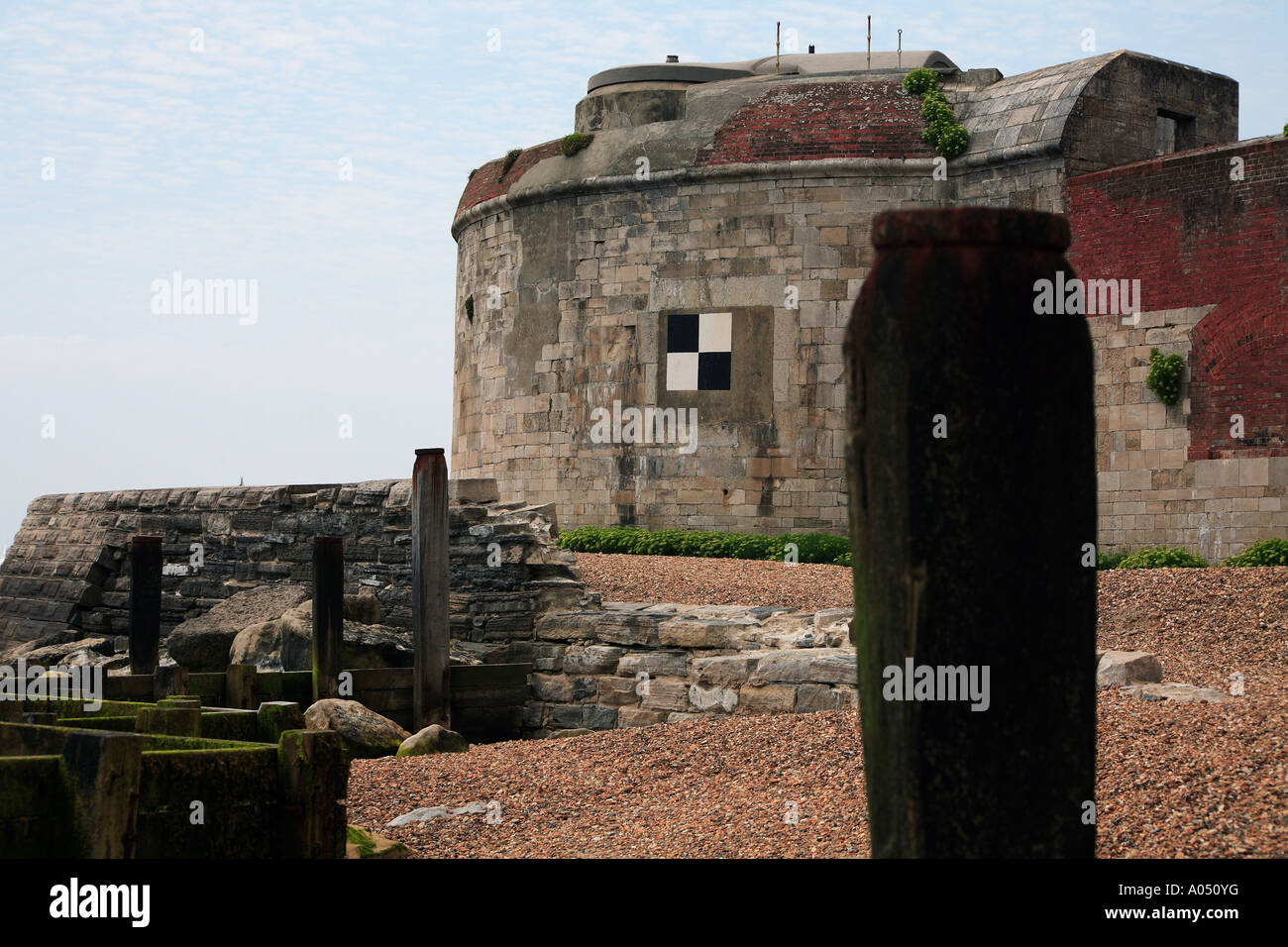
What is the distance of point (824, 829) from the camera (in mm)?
6195

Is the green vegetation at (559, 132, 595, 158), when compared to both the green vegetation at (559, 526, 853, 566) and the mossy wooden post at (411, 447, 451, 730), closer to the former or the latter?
the green vegetation at (559, 526, 853, 566)

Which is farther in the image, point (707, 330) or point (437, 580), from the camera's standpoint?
point (707, 330)

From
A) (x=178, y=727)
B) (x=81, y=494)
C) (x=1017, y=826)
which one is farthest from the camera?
(x=81, y=494)

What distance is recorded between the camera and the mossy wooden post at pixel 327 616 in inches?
434

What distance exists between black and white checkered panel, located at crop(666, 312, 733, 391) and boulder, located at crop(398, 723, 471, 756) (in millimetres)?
11559

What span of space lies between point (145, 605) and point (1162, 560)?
39.6ft

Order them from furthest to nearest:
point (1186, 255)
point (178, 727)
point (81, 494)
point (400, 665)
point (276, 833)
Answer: point (81, 494) → point (1186, 255) → point (400, 665) → point (178, 727) → point (276, 833)

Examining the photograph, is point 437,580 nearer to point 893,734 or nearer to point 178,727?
point 178,727

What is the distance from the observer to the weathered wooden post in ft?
41.7

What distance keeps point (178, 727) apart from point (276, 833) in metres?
1.25

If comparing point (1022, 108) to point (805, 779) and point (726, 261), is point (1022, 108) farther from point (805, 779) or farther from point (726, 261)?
point (805, 779)

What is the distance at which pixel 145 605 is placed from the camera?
12.9 meters

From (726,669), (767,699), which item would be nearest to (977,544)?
(767,699)
